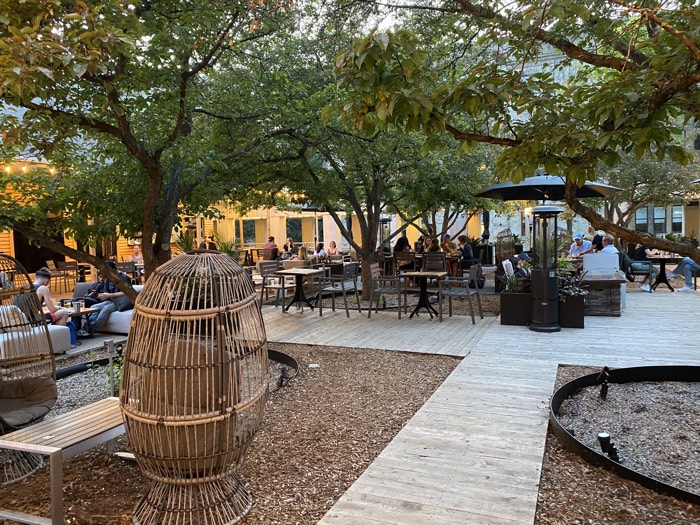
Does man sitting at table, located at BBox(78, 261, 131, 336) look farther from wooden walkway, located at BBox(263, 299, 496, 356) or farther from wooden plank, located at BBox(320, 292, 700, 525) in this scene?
wooden plank, located at BBox(320, 292, 700, 525)

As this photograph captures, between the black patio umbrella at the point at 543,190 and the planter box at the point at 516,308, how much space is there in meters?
1.57

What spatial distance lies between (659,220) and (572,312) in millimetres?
26636

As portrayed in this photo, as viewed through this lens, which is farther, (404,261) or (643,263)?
(404,261)

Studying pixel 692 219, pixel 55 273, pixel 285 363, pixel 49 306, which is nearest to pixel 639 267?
pixel 285 363

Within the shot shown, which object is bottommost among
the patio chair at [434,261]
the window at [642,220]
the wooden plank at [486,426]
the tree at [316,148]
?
the wooden plank at [486,426]

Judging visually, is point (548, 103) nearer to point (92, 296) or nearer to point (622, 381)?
point (622, 381)

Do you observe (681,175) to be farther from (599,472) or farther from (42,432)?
(42,432)

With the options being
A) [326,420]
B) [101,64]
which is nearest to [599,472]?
[326,420]

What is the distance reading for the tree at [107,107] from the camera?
10.5ft

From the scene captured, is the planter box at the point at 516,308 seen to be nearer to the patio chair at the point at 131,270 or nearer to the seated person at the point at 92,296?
the seated person at the point at 92,296

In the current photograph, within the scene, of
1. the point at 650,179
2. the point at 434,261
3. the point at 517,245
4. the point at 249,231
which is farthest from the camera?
the point at 249,231

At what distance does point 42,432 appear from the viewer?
2.98 metres

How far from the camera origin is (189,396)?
9.30 feet

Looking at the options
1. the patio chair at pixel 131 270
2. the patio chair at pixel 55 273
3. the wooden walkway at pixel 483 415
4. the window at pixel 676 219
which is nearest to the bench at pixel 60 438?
the wooden walkway at pixel 483 415
